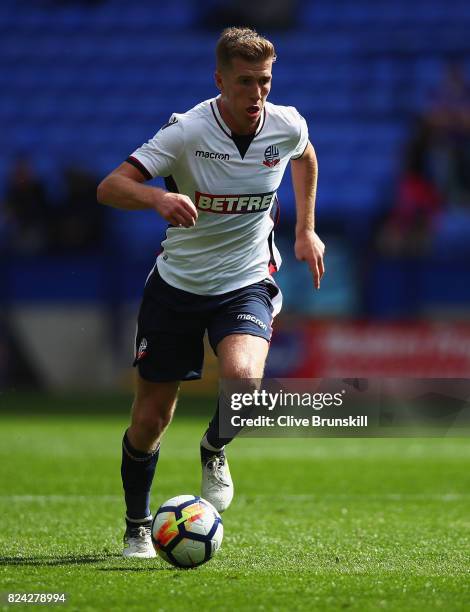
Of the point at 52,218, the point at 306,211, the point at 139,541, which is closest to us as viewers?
the point at 139,541

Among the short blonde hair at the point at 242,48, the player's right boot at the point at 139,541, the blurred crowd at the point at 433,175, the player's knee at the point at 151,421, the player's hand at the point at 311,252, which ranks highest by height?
the short blonde hair at the point at 242,48

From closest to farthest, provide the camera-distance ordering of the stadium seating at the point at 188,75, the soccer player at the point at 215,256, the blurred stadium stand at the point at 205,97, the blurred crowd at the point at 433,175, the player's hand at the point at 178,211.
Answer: the player's hand at the point at 178,211 → the soccer player at the point at 215,256 → the blurred stadium stand at the point at 205,97 → the blurred crowd at the point at 433,175 → the stadium seating at the point at 188,75

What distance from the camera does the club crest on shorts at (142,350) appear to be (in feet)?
17.1

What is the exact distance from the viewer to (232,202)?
17.0 feet

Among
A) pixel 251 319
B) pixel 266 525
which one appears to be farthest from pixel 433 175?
pixel 251 319

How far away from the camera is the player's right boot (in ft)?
16.8

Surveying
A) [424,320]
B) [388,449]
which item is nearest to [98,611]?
[388,449]

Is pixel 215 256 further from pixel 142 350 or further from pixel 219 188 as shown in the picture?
pixel 142 350

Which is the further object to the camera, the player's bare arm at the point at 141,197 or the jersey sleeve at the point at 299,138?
the jersey sleeve at the point at 299,138

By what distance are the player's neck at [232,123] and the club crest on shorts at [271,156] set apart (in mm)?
128

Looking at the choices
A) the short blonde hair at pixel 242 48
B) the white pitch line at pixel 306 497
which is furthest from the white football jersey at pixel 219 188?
the white pitch line at pixel 306 497

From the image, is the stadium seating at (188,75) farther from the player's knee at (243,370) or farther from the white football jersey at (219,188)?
the player's knee at (243,370)

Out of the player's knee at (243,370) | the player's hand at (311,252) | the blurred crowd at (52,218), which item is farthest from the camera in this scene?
the blurred crowd at (52,218)

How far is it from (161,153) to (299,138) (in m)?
0.75
